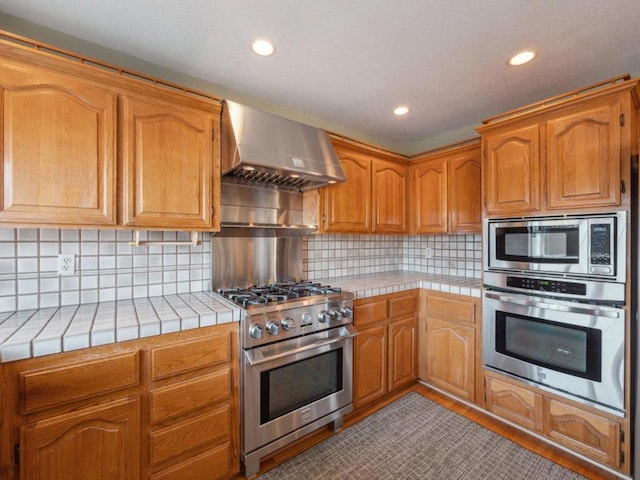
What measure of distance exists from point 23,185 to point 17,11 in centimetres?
92

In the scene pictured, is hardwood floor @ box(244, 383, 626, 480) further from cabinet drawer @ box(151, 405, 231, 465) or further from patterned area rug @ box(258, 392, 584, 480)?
cabinet drawer @ box(151, 405, 231, 465)

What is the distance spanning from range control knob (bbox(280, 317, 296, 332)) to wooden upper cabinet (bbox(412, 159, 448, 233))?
1.76m

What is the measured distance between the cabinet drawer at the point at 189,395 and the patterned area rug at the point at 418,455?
0.60m

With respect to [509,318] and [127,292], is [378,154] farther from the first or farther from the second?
[127,292]

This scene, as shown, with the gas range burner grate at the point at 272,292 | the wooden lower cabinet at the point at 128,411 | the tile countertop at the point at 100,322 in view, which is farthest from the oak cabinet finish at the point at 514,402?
the tile countertop at the point at 100,322

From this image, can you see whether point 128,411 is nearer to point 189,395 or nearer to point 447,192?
point 189,395

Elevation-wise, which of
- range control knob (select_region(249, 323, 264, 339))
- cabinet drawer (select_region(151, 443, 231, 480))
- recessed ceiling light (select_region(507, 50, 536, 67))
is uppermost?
recessed ceiling light (select_region(507, 50, 536, 67))

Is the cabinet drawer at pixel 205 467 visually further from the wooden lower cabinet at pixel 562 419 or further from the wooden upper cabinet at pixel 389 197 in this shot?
the wooden upper cabinet at pixel 389 197

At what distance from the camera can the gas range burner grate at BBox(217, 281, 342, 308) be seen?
178cm

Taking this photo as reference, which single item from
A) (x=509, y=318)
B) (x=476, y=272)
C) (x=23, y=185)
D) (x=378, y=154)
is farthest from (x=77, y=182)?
(x=476, y=272)

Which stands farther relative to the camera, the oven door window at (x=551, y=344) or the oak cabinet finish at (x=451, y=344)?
the oak cabinet finish at (x=451, y=344)

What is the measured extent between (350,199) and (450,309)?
1.26 metres

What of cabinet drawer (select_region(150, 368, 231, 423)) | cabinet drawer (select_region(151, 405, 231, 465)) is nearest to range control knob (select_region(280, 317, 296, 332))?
cabinet drawer (select_region(150, 368, 231, 423))

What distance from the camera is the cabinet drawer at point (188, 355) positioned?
1.38m
